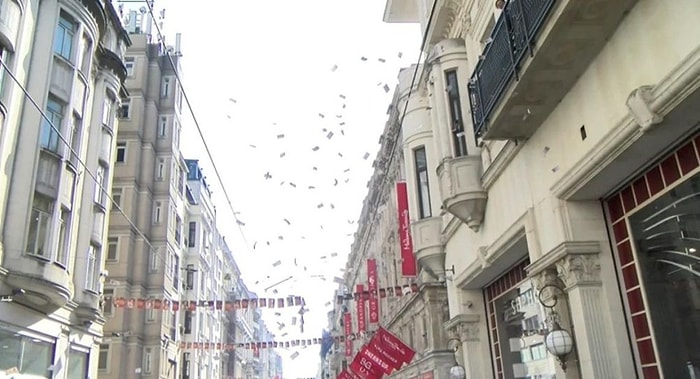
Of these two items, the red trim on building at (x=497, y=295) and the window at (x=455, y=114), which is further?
the window at (x=455, y=114)

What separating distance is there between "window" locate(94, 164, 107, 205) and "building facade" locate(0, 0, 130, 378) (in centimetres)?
→ 8

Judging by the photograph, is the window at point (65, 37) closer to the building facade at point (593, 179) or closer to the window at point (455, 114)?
the window at point (455, 114)

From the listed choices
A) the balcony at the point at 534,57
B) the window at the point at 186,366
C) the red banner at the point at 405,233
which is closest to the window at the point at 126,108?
the window at the point at 186,366

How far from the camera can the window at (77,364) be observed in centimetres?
2036

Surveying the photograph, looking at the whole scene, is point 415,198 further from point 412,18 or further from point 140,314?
point 140,314

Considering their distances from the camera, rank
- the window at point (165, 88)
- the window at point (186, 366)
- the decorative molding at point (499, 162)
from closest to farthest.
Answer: the decorative molding at point (499, 162) < the window at point (165, 88) < the window at point (186, 366)

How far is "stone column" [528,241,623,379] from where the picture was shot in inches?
273

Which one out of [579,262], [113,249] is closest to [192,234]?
[113,249]

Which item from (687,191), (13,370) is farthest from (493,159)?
(13,370)

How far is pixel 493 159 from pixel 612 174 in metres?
3.37

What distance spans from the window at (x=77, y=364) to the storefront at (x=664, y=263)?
1865 centimetres

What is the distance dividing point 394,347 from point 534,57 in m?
12.9

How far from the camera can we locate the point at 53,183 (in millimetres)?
18156

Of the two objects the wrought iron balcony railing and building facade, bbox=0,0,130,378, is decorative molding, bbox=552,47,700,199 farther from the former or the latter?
building facade, bbox=0,0,130,378
